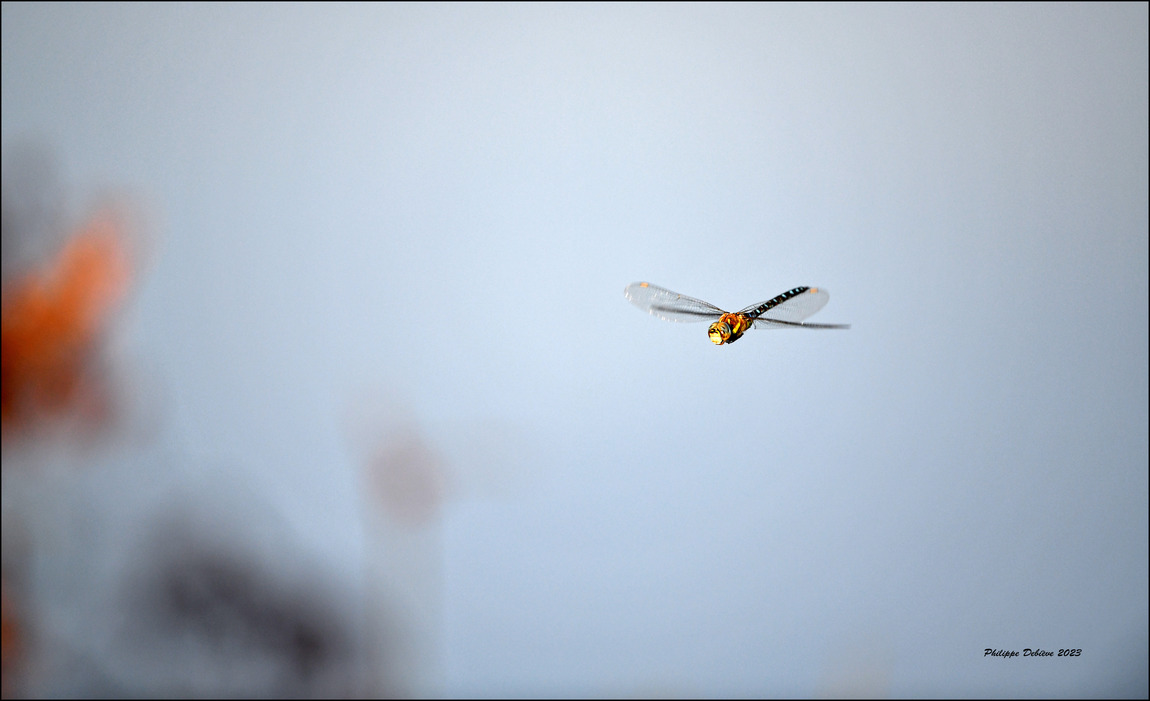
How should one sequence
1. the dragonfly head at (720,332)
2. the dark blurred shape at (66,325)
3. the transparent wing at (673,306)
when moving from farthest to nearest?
the dark blurred shape at (66,325)
the transparent wing at (673,306)
the dragonfly head at (720,332)

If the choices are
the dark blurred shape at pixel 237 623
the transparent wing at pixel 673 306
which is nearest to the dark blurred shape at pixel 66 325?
the dark blurred shape at pixel 237 623

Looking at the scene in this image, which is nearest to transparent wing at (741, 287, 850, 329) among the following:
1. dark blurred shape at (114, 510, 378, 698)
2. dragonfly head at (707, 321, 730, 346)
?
dragonfly head at (707, 321, 730, 346)

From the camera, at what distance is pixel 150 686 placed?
2123 millimetres

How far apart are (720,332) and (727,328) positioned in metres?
0.02

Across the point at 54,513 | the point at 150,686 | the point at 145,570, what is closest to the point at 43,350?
the point at 54,513

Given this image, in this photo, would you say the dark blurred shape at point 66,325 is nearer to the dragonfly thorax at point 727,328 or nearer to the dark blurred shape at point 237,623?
the dark blurred shape at point 237,623

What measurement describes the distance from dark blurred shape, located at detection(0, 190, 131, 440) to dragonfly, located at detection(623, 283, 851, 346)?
1576 mm

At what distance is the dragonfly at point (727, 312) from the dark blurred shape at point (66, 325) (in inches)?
62.1

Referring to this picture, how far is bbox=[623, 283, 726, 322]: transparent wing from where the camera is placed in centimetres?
110

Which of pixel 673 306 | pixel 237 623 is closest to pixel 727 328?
pixel 673 306

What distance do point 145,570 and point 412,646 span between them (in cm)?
74

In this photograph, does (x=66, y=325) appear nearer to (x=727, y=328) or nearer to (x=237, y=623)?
(x=237, y=623)

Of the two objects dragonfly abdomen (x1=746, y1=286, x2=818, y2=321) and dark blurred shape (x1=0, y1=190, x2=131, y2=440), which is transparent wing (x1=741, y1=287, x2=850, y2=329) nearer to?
dragonfly abdomen (x1=746, y1=286, x2=818, y2=321)

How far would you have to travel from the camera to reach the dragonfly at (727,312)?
1028mm
